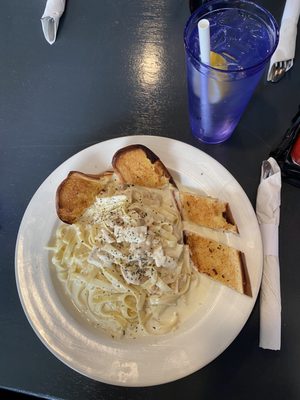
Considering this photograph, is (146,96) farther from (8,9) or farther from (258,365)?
(258,365)

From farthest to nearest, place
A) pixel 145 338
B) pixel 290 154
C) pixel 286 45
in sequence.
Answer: pixel 286 45, pixel 290 154, pixel 145 338

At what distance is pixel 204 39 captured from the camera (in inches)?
49.1

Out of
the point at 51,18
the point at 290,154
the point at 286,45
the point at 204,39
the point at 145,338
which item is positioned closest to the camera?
the point at 204,39

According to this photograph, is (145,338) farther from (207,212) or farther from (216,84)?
(216,84)

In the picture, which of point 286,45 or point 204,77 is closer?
point 204,77

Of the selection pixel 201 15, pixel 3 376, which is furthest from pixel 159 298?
pixel 201 15

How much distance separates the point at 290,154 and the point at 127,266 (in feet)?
2.52

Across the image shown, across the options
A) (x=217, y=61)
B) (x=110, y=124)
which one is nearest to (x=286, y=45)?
(x=217, y=61)

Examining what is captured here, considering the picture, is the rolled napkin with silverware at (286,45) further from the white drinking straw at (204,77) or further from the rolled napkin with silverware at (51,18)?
the rolled napkin with silverware at (51,18)

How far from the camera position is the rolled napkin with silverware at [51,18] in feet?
6.43

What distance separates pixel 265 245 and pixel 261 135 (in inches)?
20.7

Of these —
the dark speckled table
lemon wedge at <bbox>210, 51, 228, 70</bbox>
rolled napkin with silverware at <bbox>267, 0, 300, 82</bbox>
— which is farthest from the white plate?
rolled napkin with silverware at <bbox>267, 0, 300, 82</bbox>

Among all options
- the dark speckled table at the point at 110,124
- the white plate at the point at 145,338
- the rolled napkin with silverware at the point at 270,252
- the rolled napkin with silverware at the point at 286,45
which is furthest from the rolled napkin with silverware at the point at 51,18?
the rolled napkin with silverware at the point at 270,252

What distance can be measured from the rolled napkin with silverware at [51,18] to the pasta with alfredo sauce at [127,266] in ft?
3.34
